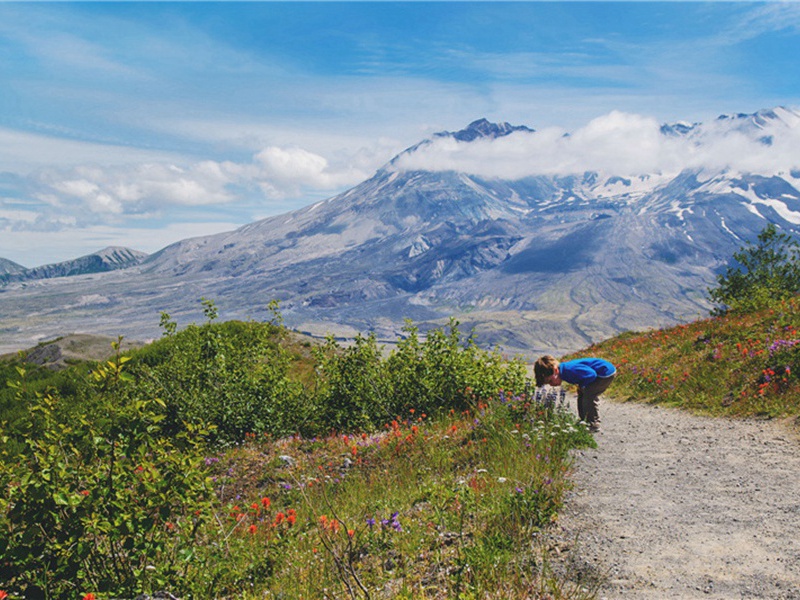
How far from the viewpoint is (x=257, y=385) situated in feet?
44.8

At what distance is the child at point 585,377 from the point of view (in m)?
10.7

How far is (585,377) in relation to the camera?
35.7 feet

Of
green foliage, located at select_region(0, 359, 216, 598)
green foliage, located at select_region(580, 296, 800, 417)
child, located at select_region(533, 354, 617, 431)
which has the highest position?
green foliage, located at select_region(0, 359, 216, 598)

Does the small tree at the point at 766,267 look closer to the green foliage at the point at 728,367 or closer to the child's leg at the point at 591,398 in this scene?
the green foliage at the point at 728,367

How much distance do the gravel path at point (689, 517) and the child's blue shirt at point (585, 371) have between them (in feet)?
4.19

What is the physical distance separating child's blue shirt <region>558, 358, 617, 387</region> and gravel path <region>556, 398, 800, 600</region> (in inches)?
50.3

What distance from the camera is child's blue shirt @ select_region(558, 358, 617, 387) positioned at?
35.6 ft

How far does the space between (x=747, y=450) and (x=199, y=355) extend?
41.4ft

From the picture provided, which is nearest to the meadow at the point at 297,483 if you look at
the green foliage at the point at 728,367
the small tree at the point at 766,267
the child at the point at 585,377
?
the child at the point at 585,377

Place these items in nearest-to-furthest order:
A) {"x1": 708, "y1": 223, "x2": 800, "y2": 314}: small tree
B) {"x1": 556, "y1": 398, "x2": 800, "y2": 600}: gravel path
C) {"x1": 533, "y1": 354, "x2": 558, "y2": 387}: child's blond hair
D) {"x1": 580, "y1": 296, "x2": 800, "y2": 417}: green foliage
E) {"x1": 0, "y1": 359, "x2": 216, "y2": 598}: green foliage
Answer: {"x1": 0, "y1": 359, "x2": 216, "y2": 598}: green foliage → {"x1": 556, "y1": 398, "x2": 800, "y2": 600}: gravel path → {"x1": 533, "y1": 354, "x2": 558, "y2": 387}: child's blond hair → {"x1": 580, "y1": 296, "x2": 800, "y2": 417}: green foliage → {"x1": 708, "y1": 223, "x2": 800, "y2": 314}: small tree

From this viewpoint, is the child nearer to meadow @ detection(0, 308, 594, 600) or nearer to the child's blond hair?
the child's blond hair

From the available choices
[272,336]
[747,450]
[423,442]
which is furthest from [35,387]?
[747,450]

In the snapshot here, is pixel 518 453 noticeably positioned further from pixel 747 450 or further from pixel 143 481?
pixel 143 481

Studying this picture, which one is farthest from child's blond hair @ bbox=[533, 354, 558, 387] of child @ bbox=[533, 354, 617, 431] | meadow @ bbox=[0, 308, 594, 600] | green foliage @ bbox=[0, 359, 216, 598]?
green foliage @ bbox=[0, 359, 216, 598]
